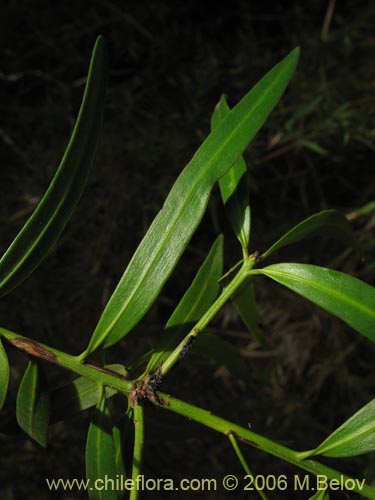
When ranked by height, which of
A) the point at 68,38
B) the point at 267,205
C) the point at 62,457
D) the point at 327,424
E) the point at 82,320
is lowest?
the point at 327,424

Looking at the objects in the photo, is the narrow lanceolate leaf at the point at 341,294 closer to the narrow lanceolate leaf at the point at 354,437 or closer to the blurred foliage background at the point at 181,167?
the narrow lanceolate leaf at the point at 354,437

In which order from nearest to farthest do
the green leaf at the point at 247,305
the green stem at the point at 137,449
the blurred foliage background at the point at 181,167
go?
the green stem at the point at 137,449 < the green leaf at the point at 247,305 < the blurred foliage background at the point at 181,167

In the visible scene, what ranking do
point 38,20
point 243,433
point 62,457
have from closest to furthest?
point 243,433
point 62,457
point 38,20

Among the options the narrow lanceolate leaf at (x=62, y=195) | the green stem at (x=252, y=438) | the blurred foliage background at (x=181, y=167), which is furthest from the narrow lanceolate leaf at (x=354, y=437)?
the blurred foliage background at (x=181, y=167)

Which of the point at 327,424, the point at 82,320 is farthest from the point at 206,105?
the point at 327,424

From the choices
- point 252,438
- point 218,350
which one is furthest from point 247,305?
point 252,438

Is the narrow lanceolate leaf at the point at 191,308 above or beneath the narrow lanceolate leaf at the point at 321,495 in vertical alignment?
above

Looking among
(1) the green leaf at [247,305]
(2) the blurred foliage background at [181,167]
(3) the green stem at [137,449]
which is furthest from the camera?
(2) the blurred foliage background at [181,167]

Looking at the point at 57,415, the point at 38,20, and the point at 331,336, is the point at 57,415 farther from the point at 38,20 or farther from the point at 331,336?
the point at 38,20
